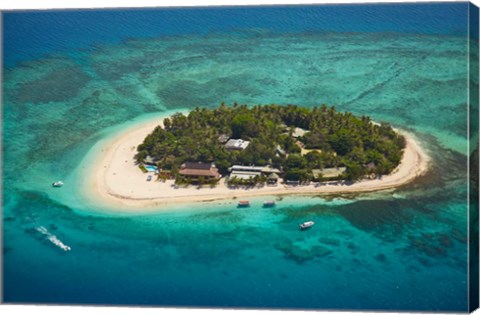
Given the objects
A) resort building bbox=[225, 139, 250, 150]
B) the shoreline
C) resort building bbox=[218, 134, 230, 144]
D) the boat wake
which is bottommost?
the boat wake

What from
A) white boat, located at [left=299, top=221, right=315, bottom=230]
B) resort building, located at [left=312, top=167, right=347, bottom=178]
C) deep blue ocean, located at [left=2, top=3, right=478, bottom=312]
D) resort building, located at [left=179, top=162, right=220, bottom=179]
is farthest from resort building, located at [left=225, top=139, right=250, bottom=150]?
white boat, located at [left=299, top=221, right=315, bottom=230]

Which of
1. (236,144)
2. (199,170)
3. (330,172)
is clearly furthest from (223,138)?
(330,172)

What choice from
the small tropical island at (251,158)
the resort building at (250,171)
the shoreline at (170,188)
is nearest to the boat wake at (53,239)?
the shoreline at (170,188)

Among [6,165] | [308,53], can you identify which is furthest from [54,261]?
[308,53]

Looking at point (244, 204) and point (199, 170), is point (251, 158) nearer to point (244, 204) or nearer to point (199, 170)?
point (199, 170)

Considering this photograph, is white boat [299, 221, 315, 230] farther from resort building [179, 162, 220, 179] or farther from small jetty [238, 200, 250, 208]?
resort building [179, 162, 220, 179]

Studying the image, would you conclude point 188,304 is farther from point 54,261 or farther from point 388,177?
point 388,177
